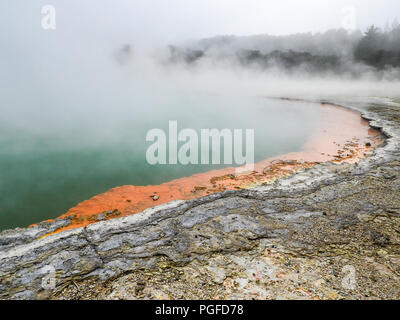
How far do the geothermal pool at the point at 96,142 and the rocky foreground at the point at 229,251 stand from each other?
1515 millimetres

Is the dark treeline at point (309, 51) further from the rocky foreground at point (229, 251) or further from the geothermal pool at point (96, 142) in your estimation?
the rocky foreground at point (229, 251)

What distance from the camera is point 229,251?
2.20 m

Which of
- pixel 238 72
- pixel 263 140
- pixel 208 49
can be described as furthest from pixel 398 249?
pixel 208 49

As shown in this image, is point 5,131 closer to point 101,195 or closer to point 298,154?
point 101,195

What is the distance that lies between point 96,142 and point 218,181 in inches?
182

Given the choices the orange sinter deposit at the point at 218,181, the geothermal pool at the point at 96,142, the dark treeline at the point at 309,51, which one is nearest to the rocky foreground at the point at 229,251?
the orange sinter deposit at the point at 218,181

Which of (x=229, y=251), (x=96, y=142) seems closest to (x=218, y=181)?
(x=229, y=251)

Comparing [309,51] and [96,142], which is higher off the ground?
[309,51]

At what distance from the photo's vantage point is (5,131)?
8219 mm

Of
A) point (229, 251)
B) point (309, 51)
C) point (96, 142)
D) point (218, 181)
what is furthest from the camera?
point (309, 51)

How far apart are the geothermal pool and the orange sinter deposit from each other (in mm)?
367

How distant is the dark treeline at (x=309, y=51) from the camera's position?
25469 millimetres

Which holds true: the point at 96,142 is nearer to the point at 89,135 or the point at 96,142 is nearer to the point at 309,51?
the point at 89,135

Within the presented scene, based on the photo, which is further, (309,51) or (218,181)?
(309,51)
